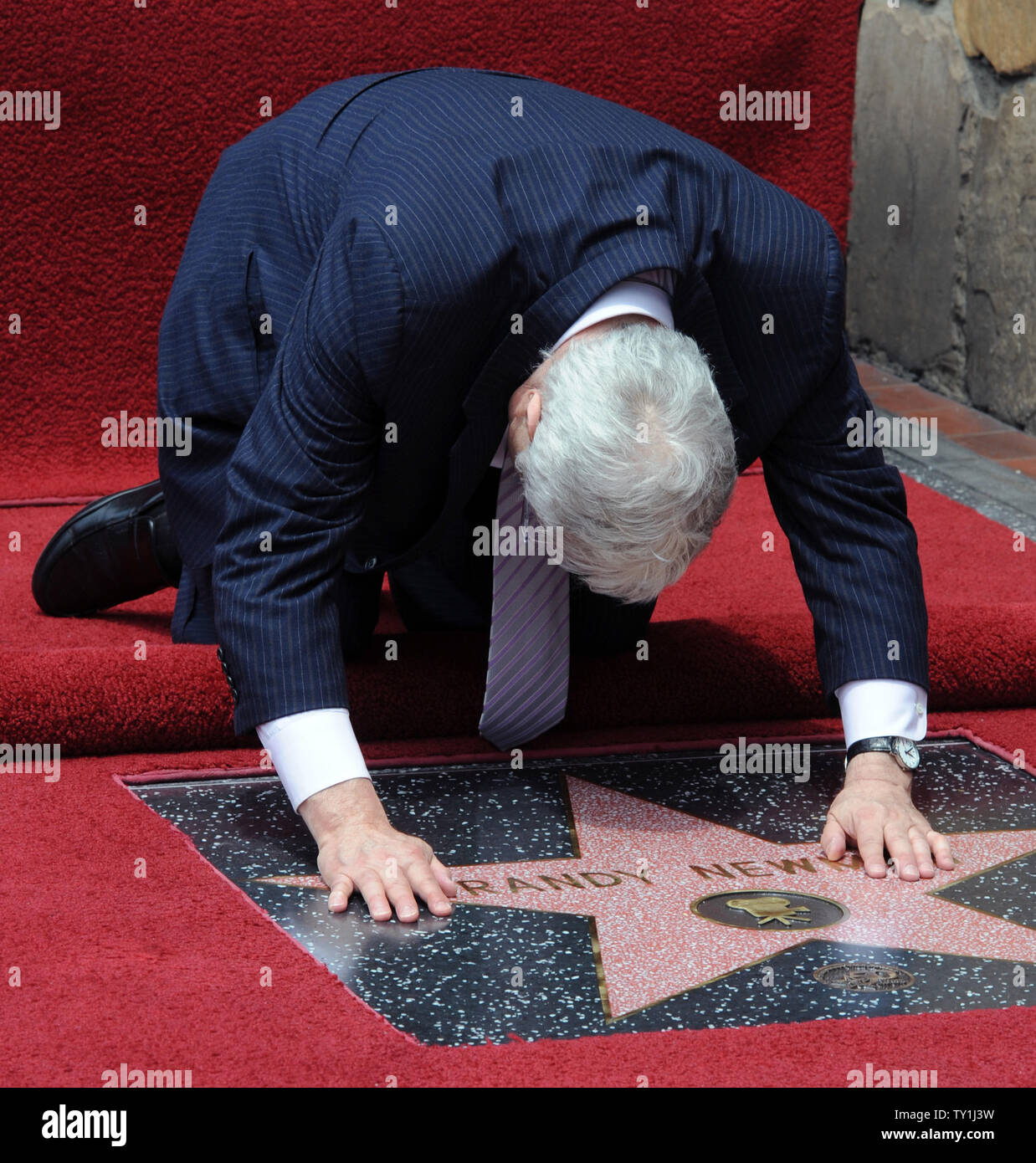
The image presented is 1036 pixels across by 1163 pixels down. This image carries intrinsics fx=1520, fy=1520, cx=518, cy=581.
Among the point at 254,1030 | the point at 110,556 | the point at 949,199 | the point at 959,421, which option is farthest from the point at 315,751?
the point at 949,199

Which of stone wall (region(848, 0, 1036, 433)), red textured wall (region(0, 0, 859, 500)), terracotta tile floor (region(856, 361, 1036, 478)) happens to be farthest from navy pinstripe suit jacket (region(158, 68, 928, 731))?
stone wall (region(848, 0, 1036, 433))

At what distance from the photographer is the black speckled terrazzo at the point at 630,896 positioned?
124cm

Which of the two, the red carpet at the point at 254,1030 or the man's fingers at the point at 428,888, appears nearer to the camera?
the red carpet at the point at 254,1030

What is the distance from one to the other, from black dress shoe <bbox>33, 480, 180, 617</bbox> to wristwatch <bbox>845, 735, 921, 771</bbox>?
1022 mm

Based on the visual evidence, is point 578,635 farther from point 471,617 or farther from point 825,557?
point 825,557

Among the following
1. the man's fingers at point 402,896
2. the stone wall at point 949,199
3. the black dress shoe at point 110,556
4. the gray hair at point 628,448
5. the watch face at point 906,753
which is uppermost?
the stone wall at point 949,199

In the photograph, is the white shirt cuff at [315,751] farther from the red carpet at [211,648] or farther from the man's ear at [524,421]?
the man's ear at [524,421]

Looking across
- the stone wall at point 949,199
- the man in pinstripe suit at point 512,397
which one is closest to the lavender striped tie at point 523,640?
the man in pinstripe suit at point 512,397

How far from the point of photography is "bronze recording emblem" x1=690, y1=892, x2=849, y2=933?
138cm

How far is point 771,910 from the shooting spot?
55.6 inches

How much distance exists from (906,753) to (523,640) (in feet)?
1.43

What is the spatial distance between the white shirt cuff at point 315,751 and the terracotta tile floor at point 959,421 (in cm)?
193

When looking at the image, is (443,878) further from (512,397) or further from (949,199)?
(949,199)

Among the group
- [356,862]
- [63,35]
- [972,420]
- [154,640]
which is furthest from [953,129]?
[356,862]
